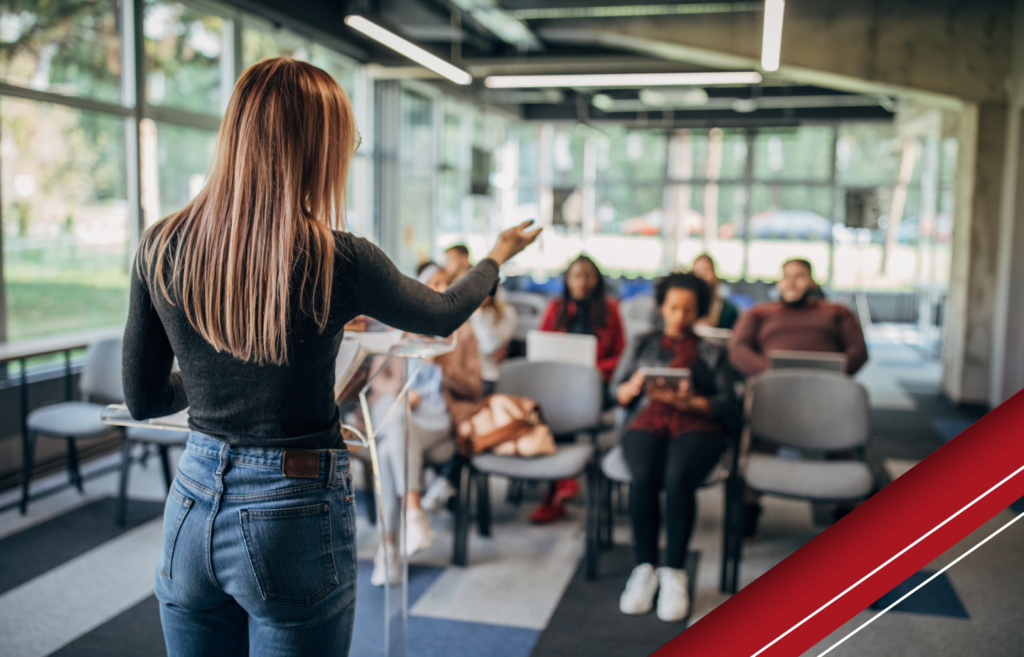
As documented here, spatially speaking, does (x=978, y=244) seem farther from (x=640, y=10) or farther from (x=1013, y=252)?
(x=640, y=10)

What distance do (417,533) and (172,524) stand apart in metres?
2.28

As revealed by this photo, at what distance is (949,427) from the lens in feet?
21.5

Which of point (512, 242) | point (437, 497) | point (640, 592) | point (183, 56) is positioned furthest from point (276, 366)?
point (183, 56)

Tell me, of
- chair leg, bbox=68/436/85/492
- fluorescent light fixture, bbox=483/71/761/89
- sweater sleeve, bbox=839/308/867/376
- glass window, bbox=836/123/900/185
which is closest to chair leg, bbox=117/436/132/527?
chair leg, bbox=68/436/85/492

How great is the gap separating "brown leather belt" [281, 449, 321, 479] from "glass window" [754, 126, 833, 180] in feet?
46.5

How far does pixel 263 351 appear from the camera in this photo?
1126 millimetres

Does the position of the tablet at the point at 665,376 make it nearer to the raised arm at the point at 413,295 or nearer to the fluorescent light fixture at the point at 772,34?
the raised arm at the point at 413,295

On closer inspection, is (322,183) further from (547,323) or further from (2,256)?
(2,256)

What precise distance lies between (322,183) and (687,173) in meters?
14.1

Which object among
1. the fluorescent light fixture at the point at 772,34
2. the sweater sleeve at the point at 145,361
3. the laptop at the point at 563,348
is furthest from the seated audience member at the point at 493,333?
the sweater sleeve at the point at 145,361

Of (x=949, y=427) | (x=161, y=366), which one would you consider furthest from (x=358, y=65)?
(x=161, y=366)

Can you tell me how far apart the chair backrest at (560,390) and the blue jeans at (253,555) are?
2.74m

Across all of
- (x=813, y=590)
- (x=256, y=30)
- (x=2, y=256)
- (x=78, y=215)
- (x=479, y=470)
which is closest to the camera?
(x=813, y=590)

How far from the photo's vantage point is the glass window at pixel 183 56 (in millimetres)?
5895
